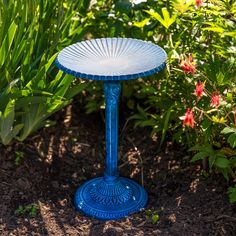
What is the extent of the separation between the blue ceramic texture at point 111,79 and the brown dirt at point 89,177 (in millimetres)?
63

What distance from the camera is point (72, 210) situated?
8.91 feet

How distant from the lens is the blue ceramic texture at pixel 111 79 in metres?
2.39

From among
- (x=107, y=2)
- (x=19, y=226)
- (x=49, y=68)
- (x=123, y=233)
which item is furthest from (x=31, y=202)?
(x=107, y=2)

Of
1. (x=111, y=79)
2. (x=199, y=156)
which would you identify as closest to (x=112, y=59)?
(x=111, y=79)

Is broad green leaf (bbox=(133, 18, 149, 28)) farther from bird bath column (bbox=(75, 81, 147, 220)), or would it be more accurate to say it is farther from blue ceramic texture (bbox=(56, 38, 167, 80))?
bird bath column (bbox=(75, 81, 147, 220))

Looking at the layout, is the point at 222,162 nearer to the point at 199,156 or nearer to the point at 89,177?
the point at 199,156

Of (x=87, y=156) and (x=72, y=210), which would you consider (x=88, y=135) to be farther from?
(x=72, y=210)

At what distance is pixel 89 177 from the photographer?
9.73 feet

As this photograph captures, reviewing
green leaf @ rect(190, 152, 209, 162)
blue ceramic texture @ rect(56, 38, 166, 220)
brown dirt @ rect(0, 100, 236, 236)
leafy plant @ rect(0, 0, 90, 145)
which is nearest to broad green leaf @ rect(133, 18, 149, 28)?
blue ceramic texture @ rect(56, 38, 166, 220)

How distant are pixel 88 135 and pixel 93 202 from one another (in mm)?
568

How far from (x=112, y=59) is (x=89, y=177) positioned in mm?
713

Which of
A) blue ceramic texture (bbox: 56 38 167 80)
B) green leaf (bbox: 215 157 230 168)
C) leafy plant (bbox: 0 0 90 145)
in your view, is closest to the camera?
blue ceramic texture (bbox: 56 38 167 80)

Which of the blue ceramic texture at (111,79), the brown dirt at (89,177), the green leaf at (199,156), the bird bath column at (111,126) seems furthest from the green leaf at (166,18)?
the brown dirt at (89,177)

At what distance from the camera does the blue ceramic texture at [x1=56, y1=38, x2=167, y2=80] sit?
7.68 ft
